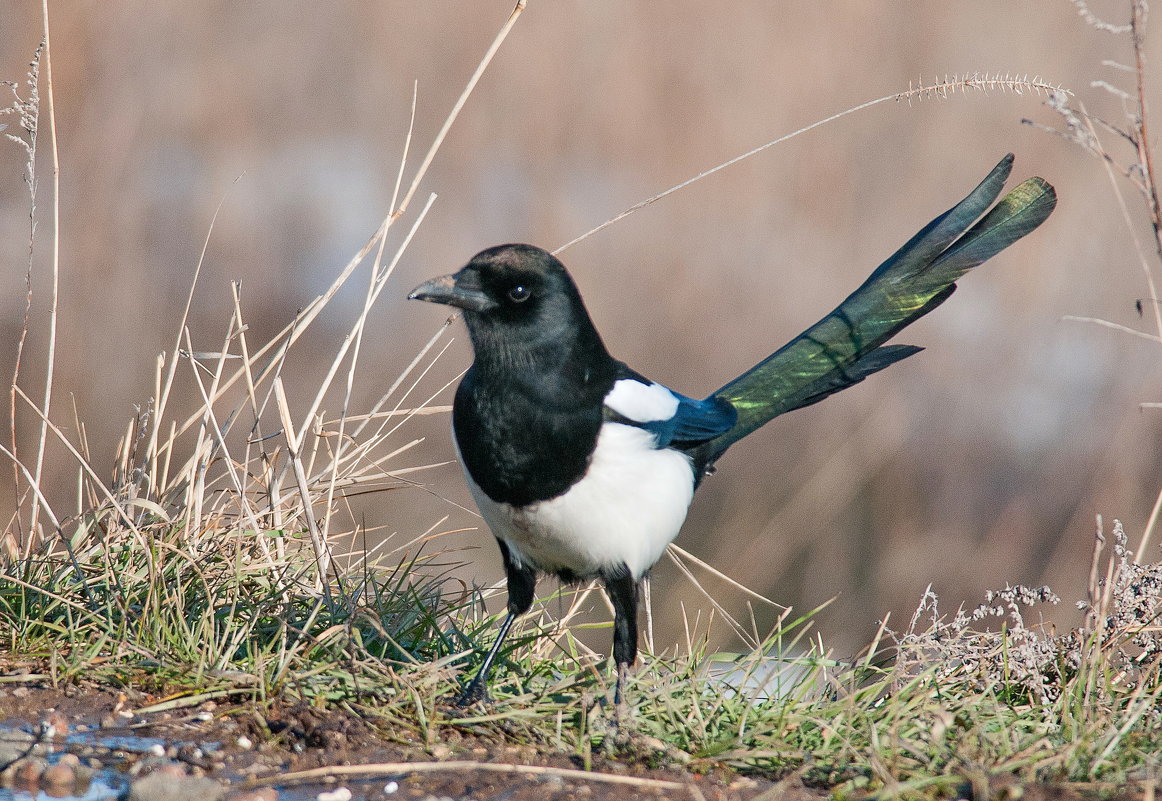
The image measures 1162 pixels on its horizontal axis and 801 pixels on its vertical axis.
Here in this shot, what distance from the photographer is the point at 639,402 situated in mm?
2695

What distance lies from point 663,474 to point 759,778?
0.78m

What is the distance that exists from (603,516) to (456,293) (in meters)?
0.56

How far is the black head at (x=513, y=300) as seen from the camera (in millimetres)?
2557

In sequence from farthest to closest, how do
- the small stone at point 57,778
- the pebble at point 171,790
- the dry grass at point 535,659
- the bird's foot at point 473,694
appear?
1. the bird's foot at point 473,694
2. the dry grass at point 535,659
3. the small stone at point 57,778
4. the pebble at point 171,790

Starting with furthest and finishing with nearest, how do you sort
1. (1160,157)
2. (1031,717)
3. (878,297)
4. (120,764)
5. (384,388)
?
1. (1160,157)
2. (384,388)
3. (878,297)
4. (1031,717)
5. (120,764)

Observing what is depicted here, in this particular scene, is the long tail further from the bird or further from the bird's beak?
the bird's beak

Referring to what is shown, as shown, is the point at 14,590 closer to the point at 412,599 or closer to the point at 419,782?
the point at 412,599

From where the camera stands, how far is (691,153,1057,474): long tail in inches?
125

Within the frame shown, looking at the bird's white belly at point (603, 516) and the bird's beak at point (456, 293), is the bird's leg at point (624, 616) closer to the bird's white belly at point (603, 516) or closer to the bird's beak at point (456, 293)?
the bird's white belly at point (603, 516)

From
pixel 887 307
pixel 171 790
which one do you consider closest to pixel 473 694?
pixel 171 790

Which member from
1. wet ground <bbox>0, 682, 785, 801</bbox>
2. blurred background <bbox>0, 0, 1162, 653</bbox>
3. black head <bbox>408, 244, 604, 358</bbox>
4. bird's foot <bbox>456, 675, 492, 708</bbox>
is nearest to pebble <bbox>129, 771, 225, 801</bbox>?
wet ground <bbox>0, 682, 785, 801</bbox>

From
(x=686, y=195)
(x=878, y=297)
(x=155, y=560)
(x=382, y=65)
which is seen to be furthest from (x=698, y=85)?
(x=155, y=560)

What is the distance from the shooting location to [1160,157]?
6.71 m

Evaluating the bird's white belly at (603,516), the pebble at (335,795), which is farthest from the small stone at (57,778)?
the bird's white belly at (603,516)
